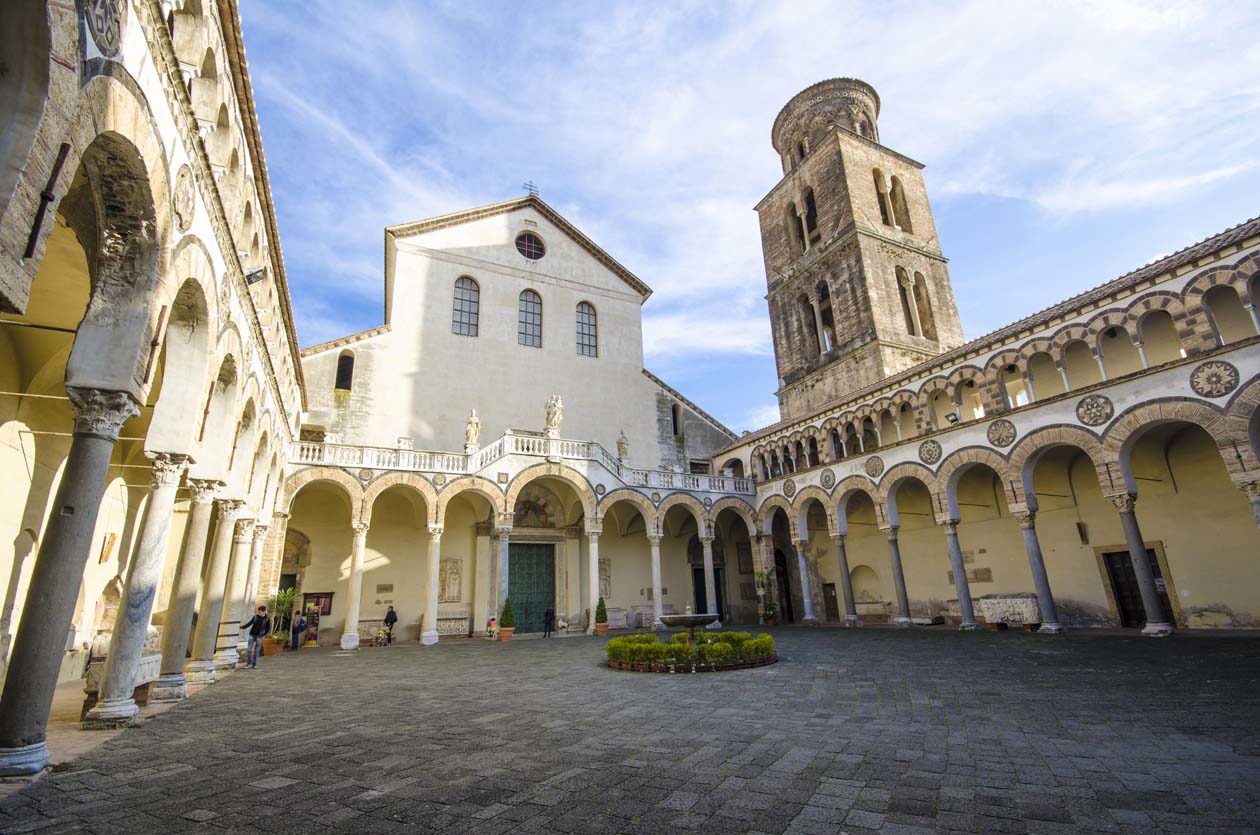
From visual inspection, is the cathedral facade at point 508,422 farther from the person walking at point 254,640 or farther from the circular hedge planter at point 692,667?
the circular hedge planter at point 692,667

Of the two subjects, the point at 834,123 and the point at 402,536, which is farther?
the point at 834,123

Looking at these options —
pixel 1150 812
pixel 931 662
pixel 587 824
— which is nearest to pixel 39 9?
pixel 587 824

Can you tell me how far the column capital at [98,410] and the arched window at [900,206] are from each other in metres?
28.8

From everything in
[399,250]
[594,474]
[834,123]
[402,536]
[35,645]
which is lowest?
[35,645]

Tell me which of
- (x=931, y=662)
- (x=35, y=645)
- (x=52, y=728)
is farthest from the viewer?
A: (x=931, y=662)

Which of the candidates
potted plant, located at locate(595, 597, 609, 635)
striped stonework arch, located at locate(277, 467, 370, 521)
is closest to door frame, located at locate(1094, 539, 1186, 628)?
potted plant, located at locate(595, 597, 609, 635)

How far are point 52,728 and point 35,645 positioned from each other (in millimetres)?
2697

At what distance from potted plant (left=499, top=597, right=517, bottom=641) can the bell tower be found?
1384cm

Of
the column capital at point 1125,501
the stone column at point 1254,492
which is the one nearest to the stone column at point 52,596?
the column capital at point 1125,501

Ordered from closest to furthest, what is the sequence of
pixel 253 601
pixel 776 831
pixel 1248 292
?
pixel 776 831
pixel 1248 292
pixel 253 601

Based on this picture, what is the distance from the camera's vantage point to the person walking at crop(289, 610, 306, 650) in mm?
16422

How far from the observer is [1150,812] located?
10.7 feet

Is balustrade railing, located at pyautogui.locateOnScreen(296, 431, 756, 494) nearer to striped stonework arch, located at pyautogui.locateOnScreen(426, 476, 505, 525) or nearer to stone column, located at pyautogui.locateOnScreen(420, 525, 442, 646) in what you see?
striped stonework arch, located at pyautogui.locateOnScreen(426, 476, 505, 525)

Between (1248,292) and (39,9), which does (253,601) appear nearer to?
(39,9)
